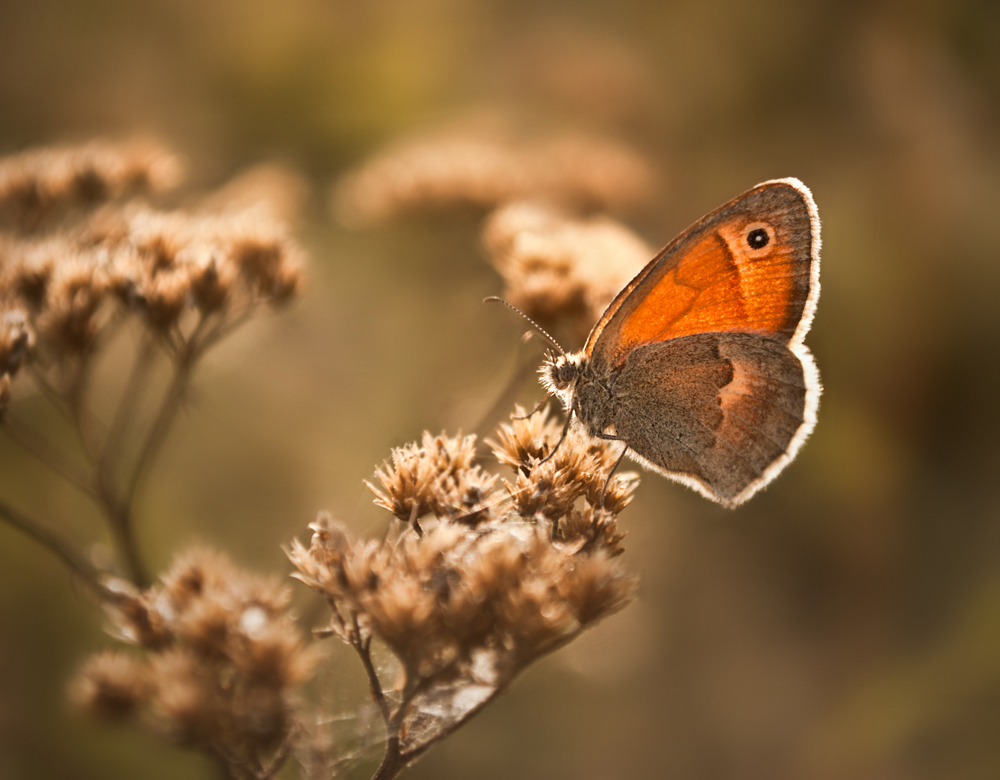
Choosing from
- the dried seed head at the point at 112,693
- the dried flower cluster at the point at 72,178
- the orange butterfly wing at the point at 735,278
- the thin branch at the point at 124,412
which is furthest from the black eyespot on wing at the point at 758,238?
the dried flower cluster at the point at 72,178

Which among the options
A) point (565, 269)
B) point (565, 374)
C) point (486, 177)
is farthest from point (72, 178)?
point (565, 374)

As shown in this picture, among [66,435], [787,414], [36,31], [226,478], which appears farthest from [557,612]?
[36,31]

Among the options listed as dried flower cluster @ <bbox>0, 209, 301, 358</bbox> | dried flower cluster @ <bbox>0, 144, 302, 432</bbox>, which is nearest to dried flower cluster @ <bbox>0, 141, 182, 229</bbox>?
dried flower cluster @ <bbox>0, 144, 302, 432</bbox>

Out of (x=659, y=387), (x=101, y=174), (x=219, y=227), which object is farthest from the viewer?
(x=101, y=174)

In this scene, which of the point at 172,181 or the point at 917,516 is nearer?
the point at 172,181

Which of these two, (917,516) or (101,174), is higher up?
(101,174)

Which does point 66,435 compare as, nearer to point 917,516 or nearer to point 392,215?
point 392,215
